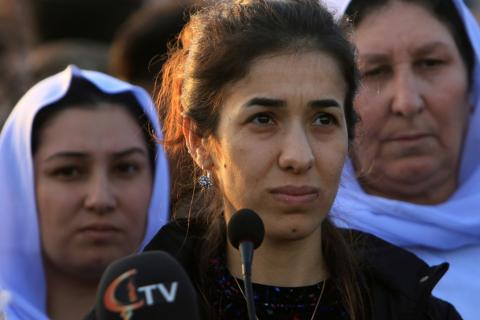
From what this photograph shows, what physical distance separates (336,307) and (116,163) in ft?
5.10

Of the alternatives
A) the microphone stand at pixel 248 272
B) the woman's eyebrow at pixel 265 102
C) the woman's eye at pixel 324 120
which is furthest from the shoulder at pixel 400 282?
the microphone stand at pixel 248 272

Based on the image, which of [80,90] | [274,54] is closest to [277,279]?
[274,54]

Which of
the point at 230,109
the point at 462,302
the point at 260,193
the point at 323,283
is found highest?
the point at 230,109

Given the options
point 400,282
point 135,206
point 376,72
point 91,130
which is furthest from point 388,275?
point 91,130

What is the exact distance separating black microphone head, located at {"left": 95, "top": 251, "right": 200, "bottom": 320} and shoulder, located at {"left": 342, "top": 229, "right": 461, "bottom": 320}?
108cm

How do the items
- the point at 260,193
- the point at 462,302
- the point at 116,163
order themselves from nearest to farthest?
the point at 260,193 < the point at 462,302 < the point at 116,163

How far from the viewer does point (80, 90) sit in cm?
517

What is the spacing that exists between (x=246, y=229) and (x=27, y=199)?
6.58ft

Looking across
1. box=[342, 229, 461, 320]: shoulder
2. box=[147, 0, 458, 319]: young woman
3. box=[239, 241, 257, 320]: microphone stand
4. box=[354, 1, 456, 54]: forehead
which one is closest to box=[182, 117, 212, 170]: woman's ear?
box=[147, 0, 458, 319]: young woman

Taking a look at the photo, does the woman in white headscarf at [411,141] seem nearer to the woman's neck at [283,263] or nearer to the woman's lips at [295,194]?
the woman's neck at [283,263]

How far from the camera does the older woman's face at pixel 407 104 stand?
4.82 metres

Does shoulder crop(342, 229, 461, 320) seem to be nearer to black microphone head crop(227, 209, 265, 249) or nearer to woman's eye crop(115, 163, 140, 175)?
black microphone head crop(227, 209, 265, 249)

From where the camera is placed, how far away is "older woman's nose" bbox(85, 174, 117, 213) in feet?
15.8

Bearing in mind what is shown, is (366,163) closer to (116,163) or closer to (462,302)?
(462,302)
